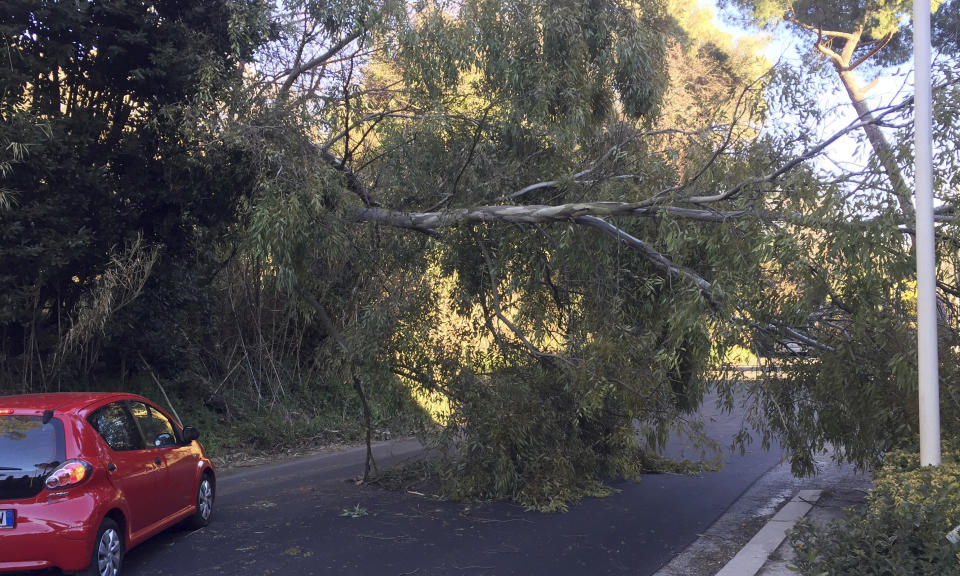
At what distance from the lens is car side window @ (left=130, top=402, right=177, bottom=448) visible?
7.48 metres

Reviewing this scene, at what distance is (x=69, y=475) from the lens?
6.02 metres

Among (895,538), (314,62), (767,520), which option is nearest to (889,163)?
(895,538)

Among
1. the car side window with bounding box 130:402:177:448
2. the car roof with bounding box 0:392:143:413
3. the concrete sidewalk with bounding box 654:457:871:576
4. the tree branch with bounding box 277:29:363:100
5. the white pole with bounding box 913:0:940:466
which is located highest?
the tree branch with bounding box 277:29:363:100

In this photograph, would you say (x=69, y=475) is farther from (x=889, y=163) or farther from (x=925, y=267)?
(x=889, y=163)

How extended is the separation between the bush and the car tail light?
201 inches

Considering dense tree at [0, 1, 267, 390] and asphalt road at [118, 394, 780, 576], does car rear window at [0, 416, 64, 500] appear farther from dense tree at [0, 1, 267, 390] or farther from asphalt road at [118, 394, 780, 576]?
dense tree at [0, 1, 267, 390]

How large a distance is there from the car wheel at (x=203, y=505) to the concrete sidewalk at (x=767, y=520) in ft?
15.2

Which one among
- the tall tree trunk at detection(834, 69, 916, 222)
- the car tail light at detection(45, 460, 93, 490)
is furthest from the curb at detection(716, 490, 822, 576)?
the car tail light at detection(45, 460, 93, 490)

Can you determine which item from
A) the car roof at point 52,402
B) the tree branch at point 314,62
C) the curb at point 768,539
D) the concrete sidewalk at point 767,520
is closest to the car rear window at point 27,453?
the car roof at point 52,402

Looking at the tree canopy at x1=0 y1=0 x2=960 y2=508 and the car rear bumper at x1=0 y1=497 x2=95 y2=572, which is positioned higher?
the tree canopy at x1=0 y1=0 x2=960 y2=508

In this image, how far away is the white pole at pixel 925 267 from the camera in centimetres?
629

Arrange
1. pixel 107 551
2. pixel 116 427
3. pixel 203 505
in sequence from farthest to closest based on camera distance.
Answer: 1. pixel 203 505
2. pixel 116 427
3. pixel 107 551

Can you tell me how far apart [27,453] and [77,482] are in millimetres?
432

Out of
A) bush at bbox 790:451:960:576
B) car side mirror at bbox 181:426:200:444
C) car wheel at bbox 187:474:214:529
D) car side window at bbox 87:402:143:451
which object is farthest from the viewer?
car wheel at bbox 187:474:214:529
